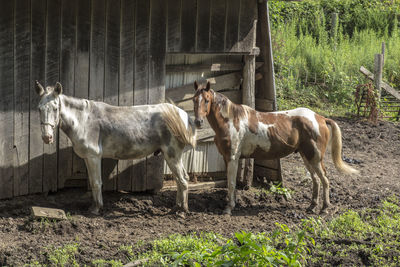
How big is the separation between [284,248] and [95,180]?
275 centimetres

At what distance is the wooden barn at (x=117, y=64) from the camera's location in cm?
777

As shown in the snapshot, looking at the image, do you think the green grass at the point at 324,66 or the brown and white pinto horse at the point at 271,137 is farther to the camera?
the green grass at the point at 324,66

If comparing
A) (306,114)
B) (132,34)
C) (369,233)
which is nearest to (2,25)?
(132,34)

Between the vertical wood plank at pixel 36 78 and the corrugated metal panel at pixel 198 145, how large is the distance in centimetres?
194

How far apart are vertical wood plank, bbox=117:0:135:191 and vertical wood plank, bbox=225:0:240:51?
152 cm

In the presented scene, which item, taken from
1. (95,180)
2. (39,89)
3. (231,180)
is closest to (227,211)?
(231,180)

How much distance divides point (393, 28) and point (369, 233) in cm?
1352

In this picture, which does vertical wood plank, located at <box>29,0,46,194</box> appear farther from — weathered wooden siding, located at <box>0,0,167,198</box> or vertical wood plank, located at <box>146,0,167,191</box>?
vertical wood plank, located at <box>146,0,167,191</box>

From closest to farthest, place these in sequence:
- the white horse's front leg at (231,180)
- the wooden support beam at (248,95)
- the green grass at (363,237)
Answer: the green grass at (363,237), the white horse's front leg at (231,180), the wooden support beam at (248,95)

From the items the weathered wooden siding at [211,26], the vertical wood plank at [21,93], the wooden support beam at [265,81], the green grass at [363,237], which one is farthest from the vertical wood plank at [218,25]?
the green grass at [363,237]

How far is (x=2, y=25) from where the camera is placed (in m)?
7.53

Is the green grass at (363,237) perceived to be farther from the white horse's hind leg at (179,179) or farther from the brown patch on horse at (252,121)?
the white horse's hind leg at (179,179)

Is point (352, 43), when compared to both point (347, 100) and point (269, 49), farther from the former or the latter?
point (269, 49)

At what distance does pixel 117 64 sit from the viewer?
8.32 metres
